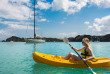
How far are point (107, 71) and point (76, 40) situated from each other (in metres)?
106

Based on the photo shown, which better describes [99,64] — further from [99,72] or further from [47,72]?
[47,72]

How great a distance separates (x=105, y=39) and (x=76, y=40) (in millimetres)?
28218

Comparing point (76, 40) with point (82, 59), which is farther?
point (76, 40)

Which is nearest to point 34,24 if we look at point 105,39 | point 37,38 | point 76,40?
point 37,38

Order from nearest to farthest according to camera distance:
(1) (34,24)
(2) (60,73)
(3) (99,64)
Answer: (2) (60,73) < (3) (99,64) < (1) (34,24)

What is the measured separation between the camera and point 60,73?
4996mm

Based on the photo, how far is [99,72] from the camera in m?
5.19

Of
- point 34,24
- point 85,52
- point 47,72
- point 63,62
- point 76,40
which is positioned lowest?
point 76,40

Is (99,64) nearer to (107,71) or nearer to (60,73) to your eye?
(107,71)

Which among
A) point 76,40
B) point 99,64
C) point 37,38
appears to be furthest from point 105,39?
point 99,64

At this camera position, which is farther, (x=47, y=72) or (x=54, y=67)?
(x=54, y=67)

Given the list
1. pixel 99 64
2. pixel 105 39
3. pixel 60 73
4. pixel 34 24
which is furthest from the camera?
pixel 105 39

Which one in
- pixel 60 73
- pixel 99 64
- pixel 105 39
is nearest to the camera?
pixel 60 73

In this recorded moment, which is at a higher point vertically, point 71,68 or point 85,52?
point 85,52
